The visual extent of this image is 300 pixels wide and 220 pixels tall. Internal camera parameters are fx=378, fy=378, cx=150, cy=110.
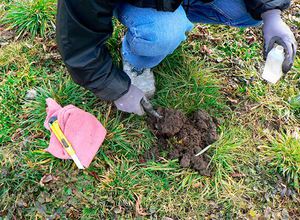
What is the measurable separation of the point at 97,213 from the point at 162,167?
437 millimetres

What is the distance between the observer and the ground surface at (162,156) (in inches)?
79.9

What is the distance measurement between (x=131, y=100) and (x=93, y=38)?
0.47 metres

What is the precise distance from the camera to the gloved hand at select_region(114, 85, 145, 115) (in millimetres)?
2031

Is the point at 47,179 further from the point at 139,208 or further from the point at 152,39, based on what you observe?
the point at 152,39

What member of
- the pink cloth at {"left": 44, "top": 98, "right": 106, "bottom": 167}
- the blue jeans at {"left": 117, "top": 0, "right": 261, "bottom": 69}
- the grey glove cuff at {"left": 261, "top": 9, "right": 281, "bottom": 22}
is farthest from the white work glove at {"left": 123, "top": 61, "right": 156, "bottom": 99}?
the grey glove cuff at {"left": 261, "top": 9, "right": 281, "bottom": 22}

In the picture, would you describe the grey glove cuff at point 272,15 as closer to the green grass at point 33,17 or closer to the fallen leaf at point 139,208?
the fallen leaf at point 139,208

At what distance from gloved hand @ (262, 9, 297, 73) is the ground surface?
1.79 ft

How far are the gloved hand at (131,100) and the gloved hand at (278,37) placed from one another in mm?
718

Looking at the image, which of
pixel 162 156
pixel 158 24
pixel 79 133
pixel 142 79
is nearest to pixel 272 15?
pixel 158 24

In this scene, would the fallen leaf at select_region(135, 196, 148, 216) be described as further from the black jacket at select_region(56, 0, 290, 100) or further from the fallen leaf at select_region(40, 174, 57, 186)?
the black jacket at select_region(56, 0, 290, 100)

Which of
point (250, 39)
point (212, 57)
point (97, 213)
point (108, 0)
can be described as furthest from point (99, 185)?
point (250, 39)

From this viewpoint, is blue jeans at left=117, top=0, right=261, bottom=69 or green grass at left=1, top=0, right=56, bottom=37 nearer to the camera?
blue jeans at left=117, top=0, right=261, bottom=69

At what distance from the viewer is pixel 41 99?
228 cm

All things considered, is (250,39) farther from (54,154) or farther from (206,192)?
(54,154)
